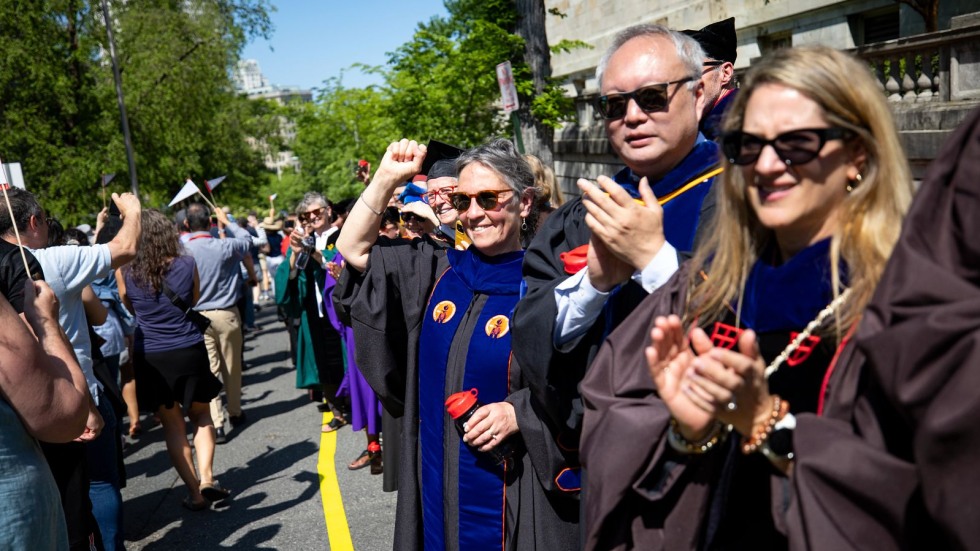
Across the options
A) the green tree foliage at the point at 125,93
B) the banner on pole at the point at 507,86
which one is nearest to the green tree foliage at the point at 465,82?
the banner on pole at the point at 507,86

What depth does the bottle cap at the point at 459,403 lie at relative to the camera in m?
2.92

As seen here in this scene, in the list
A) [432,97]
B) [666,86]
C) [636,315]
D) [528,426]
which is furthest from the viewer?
[432,97]

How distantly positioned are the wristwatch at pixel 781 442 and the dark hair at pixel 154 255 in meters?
5.98

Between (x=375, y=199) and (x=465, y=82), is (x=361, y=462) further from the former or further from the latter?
(x=465, y=82)

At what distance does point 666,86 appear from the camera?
2338mm

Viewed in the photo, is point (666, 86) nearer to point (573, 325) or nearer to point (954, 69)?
point (573, 325)

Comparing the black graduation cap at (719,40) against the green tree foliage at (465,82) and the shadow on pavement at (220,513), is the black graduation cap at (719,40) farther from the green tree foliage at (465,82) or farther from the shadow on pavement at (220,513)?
the green tree foliage at (465,82)

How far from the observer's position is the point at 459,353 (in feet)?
10.2

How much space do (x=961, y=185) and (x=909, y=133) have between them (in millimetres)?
6261

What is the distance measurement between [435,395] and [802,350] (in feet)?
6.00

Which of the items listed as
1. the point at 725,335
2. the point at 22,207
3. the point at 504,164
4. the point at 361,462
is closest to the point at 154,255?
the point at 22,207

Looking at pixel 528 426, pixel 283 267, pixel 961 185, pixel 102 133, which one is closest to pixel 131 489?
pixel 283 267

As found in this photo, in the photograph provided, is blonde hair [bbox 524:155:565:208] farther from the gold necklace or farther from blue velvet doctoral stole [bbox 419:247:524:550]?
the gold necklace

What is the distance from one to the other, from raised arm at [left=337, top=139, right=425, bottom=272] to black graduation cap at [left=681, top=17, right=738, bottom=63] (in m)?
1.43
